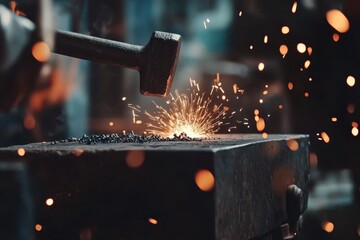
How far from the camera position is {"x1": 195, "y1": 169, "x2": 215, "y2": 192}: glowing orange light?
81.3 inches

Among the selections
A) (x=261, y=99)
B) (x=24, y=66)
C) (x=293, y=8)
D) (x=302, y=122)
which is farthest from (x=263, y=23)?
(x=24, y=66)

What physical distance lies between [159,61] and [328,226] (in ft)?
9.42

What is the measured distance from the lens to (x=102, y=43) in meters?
2.37

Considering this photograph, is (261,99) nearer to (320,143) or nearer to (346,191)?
(320,143)

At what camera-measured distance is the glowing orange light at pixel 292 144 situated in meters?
2.87

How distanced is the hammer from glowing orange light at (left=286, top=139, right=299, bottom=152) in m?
0.68

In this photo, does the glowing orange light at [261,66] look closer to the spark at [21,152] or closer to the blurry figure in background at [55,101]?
the blurry figure in background at [55,101]

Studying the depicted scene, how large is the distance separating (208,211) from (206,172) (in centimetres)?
12

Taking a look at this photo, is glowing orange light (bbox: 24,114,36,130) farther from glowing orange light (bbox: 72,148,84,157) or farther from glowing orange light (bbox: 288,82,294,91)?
glowing orange light (bbox: 288,82,294,91)

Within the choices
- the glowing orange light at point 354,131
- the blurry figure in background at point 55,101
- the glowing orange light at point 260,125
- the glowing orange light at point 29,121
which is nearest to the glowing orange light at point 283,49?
the glowing orange light at point 260,125

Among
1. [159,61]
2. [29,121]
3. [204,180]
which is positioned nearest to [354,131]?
[29,121]

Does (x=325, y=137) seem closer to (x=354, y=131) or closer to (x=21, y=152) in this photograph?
(x=354, y=131)

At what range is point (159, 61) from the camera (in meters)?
2.45

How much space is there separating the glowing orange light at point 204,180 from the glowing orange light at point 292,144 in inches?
34.2
